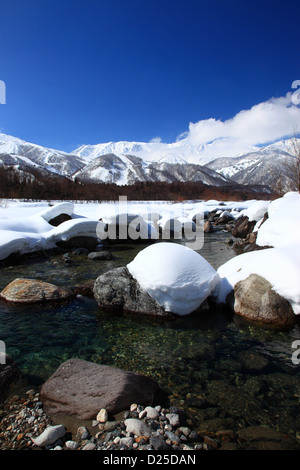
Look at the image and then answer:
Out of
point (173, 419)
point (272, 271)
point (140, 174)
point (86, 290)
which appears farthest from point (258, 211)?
point (140, 174)

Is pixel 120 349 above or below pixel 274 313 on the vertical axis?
below

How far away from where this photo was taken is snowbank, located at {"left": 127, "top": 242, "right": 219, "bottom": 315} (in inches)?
211

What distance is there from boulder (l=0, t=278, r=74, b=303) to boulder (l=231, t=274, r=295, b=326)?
171 inches

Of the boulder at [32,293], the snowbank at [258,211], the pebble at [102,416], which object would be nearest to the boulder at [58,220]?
the boulder at [32,293]

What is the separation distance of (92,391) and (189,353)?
185 cm

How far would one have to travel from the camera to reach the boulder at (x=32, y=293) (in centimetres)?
613

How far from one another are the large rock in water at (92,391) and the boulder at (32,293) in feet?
10.3

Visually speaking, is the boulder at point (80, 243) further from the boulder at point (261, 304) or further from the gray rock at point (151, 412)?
the gray rock at point (151, 412)

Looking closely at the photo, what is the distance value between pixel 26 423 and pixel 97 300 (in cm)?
345

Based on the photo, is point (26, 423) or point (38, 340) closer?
point (26, 423)
